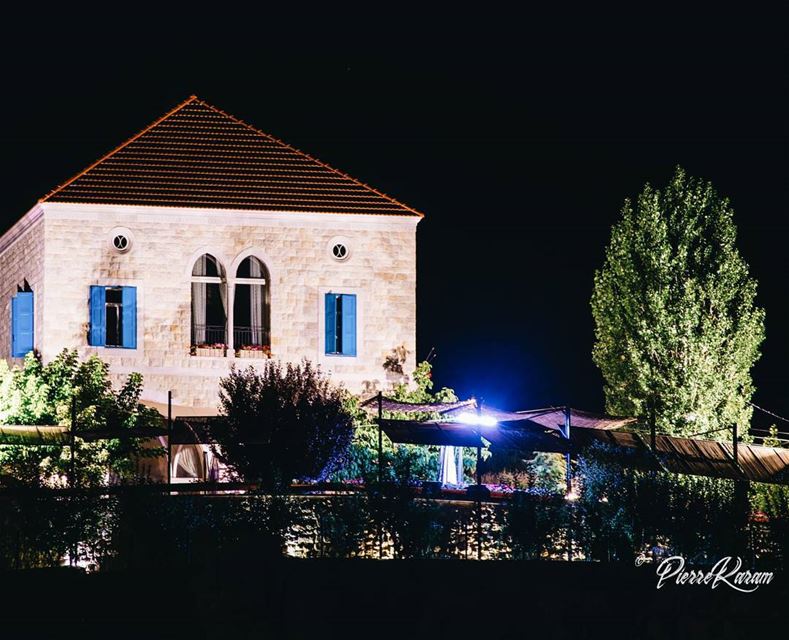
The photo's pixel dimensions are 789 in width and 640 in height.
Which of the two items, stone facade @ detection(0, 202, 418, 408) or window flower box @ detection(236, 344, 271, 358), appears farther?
window flower box @ detection(236, 344, 271, 358)

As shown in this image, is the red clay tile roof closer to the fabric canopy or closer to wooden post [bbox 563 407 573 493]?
the fabric canopy

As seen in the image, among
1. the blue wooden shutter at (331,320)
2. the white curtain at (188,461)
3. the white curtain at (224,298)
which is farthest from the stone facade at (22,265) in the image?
the blue wooden shutter at (331,320)

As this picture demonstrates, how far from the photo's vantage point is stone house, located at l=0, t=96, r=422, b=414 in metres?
38.5

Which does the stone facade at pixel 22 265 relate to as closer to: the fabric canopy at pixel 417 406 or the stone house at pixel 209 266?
the stone house at pixel 209 266

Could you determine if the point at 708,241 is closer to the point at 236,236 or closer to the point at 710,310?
the point at 710,310

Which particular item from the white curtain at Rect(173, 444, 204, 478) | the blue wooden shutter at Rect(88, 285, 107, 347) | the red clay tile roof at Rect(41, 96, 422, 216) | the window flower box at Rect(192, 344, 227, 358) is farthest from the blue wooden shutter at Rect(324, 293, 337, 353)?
the blue wooden shutter at Rect(88, 285, 107, 347)

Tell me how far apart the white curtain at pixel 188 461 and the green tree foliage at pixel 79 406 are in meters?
0.82

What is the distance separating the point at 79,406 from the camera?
35.6m

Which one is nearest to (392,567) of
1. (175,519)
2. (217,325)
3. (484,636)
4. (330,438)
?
(484,636)

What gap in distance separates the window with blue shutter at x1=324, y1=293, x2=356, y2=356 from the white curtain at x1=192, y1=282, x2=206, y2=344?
2.87 metres

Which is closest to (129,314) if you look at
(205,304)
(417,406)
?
(205,304)

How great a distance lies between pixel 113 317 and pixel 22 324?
2379 millimetres

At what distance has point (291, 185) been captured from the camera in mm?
40312

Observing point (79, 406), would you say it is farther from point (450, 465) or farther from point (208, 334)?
point (450, 465)
